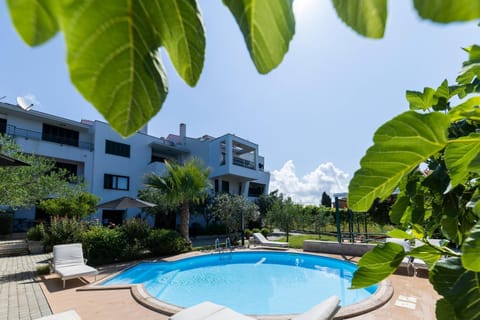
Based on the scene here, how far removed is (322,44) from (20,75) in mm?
1093

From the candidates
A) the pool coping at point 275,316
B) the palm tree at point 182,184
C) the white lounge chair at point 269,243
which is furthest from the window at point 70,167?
the pool coping at point 275,316

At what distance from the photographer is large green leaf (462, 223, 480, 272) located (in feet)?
2.04

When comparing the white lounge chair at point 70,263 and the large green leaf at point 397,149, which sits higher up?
the large green leaf at point 397,149

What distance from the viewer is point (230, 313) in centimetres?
530

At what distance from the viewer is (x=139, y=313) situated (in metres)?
6.33

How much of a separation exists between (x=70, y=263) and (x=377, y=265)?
1080cm

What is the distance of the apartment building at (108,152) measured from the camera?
20047 millimetres

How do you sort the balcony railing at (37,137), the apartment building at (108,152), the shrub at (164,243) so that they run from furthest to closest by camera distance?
the apartment building at (108,152) → the balcony railing at (37,137) → the shrub at (164,243)

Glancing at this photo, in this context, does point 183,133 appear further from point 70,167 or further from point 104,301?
point 104,301

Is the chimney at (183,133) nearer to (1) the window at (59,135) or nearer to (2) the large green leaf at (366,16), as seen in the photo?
(1) the window at (59,135)

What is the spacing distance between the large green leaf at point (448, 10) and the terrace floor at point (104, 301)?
7.05m

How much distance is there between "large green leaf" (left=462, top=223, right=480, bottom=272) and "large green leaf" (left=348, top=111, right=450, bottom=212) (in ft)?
0.65

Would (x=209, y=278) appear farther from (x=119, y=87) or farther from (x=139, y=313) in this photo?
(x=119, y=87)

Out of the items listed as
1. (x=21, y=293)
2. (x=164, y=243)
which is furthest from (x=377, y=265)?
(x=164, y=243)
